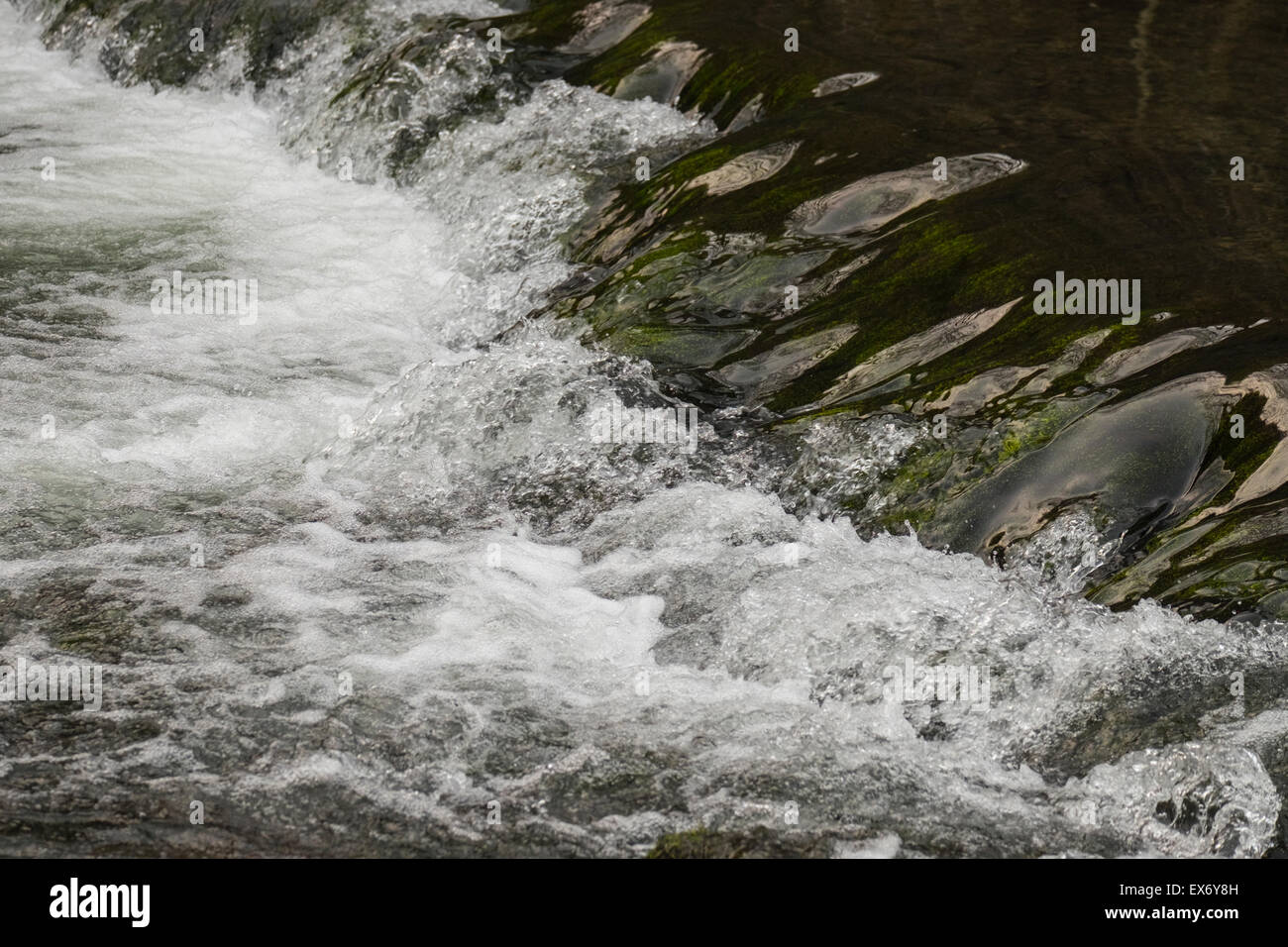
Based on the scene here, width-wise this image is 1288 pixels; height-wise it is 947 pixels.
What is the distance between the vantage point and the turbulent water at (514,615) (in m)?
3.71

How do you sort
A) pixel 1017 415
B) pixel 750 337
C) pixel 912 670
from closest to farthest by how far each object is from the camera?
pixel 912 670, pixel 1017 415, pixel 750 337

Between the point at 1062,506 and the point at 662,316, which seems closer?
the point at 1062,506

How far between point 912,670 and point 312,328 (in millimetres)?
4168

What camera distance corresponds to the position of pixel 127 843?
11.2 ft

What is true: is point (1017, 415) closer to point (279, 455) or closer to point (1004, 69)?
point (279, 455)

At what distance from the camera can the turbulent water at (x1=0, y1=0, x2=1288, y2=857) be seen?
371 cm

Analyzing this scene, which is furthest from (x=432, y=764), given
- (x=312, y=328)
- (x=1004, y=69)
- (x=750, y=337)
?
(x=1004, y=69)

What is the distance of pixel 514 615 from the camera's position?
473cm

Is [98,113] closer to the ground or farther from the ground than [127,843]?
farther from the ground
